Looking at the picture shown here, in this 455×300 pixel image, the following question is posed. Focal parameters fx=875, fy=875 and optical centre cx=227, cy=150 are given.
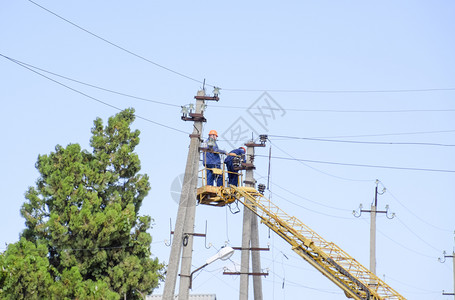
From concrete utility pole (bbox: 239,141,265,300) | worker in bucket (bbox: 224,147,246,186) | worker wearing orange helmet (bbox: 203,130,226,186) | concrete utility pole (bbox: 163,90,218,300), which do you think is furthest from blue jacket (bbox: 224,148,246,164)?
concrete utility pole (bbox: 163,90,218,300)

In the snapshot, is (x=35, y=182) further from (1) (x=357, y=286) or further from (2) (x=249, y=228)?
(1) (x=357, y=286)

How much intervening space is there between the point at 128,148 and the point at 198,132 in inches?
497

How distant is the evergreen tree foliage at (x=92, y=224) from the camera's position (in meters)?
38.5

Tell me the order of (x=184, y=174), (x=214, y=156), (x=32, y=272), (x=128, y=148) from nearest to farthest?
1. (x=184, y=174)
2. (x=214, y=156)
3. (x=32, y=272)
4. (x=128, y=148)

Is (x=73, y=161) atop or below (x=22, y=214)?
atop

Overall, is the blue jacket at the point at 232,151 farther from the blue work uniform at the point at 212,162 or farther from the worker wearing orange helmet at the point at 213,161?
the blue work uniform at the point at 212,162

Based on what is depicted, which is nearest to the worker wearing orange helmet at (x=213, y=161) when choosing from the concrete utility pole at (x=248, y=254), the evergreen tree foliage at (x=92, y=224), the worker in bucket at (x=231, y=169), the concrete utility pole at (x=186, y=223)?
the concrete utility pole at (x=186, y=223)

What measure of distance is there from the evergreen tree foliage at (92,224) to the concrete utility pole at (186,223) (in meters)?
10.6

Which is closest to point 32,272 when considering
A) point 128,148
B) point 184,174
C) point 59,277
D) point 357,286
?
point 59,277

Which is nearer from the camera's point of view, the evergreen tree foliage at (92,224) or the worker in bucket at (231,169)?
the worker in bucket at (231,169)

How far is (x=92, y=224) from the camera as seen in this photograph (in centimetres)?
3934

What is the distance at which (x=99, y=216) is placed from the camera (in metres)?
39.6

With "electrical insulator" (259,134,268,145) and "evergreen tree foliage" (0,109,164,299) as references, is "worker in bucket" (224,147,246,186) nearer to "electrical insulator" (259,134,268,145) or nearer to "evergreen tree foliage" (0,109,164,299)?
"electrical insulator" (259,134,268,145)

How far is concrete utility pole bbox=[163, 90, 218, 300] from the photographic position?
2805 centimetres
